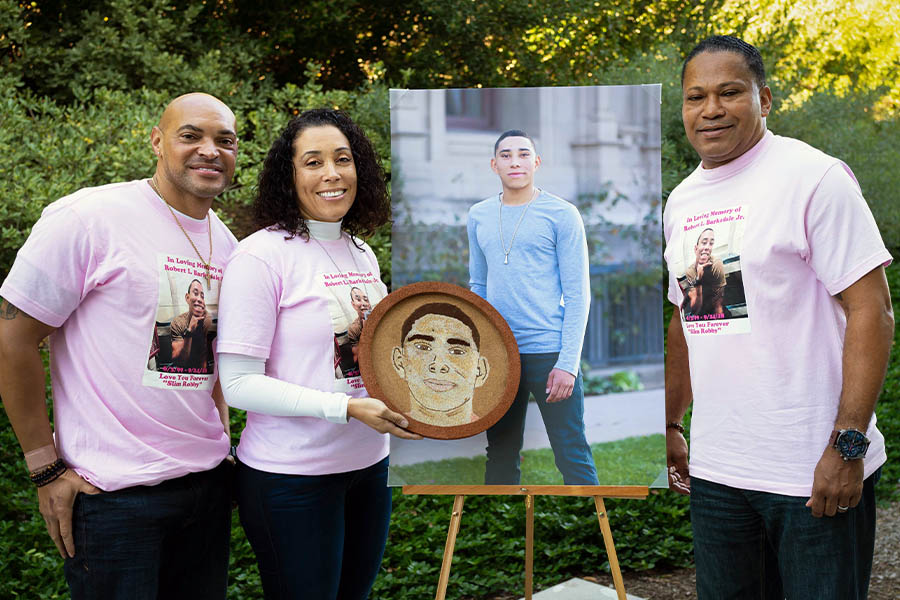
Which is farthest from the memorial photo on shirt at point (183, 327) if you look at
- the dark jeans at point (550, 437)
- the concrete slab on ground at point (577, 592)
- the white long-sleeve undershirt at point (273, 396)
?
the concrete slab on ground at point (577, 592)

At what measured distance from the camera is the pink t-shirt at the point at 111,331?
211cm

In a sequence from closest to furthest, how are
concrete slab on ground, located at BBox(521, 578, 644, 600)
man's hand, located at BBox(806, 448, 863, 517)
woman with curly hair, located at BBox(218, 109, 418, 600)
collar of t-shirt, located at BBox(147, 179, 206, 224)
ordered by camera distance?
man's hand, located at BBox(806, 448, 863, 517), woman with curly hair, located at BBox(218, 109, 418, 600), collar of t-shirt, located at BBox(147, 179, 206, 224), concrete slab on ground, located at BBox(521, 578, 644, 600)

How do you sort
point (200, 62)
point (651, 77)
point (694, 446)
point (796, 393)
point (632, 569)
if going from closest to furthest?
point (796, 393), point (694, 446), point (632, 569), point (200, 62), point (651, 77)

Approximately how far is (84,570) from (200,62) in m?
6.03

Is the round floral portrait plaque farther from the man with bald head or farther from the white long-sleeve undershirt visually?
the man with bald head

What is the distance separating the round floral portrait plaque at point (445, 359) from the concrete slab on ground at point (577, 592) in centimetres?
172

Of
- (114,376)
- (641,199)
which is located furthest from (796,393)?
(114,376)

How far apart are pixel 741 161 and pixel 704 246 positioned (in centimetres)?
25

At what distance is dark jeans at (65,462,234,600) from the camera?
2117mm

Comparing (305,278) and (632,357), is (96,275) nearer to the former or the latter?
(305,278)

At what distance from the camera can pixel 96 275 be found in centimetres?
214

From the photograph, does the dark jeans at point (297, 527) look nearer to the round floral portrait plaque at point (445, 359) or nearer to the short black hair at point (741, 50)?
the round floral portrait plaque at point (445, 359)

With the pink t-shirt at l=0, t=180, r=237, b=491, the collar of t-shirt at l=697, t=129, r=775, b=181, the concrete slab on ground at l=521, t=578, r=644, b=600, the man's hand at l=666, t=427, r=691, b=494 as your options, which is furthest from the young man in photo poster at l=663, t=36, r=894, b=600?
the concrete slab on ground at l=521, t=578, r=644, b=600

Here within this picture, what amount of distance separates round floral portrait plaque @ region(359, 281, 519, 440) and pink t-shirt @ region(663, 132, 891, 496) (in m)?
0.61
